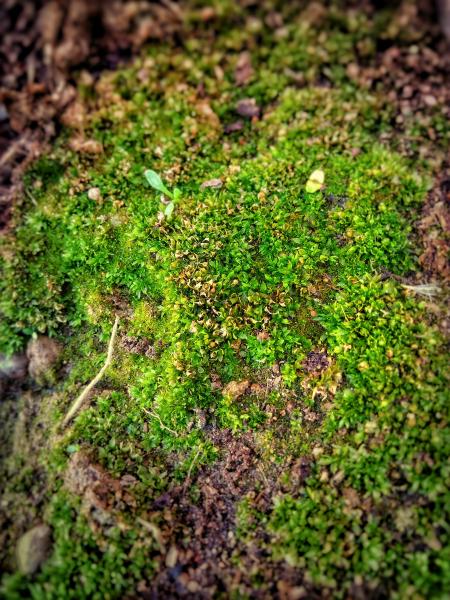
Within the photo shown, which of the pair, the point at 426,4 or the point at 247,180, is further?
the point at 247,180

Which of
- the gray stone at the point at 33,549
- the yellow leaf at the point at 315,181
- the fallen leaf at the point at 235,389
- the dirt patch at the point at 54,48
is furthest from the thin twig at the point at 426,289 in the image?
the gray stone at the point at 33,549

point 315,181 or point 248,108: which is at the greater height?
point 248,108

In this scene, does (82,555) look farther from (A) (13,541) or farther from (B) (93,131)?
(B) (93,131)

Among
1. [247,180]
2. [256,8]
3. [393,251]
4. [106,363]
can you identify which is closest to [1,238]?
[106,363]

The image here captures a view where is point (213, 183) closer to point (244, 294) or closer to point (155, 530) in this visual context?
point (244, 294)

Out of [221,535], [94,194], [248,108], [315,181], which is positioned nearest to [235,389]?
[221,535]
